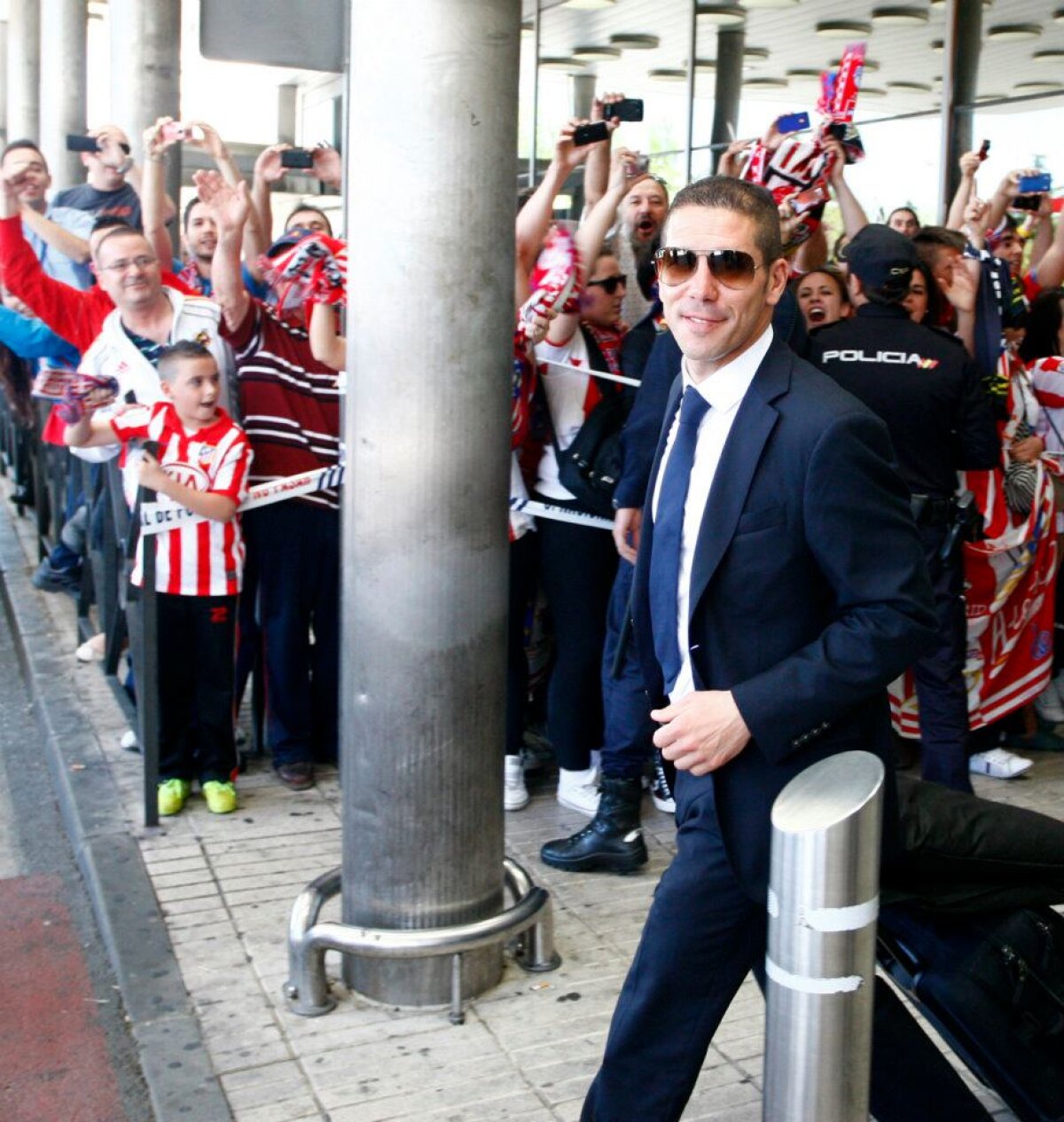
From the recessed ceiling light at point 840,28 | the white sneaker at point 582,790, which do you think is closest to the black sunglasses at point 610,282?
the white sneaker at point 582,790

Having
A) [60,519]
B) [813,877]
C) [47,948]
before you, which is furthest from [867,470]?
[60,519]

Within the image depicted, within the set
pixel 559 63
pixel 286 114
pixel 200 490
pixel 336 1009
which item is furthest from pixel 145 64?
pixel 286 114

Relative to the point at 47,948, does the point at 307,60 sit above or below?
above

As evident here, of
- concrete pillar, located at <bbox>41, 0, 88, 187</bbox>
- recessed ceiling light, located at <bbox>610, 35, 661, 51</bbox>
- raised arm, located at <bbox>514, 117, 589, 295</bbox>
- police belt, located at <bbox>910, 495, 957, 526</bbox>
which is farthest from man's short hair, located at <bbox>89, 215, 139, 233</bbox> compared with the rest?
concrete pillar, located at <bbox>41, 0, 88, 187</bbox>

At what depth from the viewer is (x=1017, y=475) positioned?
5738 millimetres

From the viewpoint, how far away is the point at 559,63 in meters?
14.5

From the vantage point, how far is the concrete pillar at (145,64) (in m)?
9.95

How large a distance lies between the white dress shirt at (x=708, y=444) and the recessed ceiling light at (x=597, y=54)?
38.3 feet

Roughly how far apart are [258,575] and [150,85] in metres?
5.55

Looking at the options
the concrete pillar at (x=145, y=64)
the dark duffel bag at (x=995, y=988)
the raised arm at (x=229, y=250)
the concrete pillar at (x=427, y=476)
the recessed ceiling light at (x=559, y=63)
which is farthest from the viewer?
the recessed ceiling light at (x=559, y=63)

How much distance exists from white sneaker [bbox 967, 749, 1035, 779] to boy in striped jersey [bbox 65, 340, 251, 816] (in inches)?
112

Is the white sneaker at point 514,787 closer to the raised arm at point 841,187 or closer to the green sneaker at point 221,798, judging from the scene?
the green sneaker at point 221,798

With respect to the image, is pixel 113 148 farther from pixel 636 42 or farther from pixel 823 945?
pixel 636 42

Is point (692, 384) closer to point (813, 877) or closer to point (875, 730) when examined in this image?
point (875, 730)
